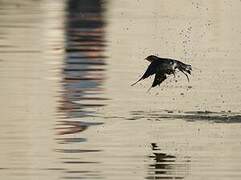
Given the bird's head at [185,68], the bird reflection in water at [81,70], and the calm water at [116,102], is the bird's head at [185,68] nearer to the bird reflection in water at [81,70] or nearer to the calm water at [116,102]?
the calm water at [116,102]

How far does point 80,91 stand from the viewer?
2617cm

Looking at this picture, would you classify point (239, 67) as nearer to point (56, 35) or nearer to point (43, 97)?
point (43, 97)

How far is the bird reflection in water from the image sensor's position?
2283 cm

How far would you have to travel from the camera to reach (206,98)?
2505cm

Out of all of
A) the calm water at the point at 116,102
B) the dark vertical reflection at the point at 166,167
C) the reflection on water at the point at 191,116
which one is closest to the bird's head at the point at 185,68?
the calm water at the point at 116,102

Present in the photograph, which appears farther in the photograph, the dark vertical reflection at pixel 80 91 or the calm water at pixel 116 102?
the dark vertical reflection at pixel 80 91

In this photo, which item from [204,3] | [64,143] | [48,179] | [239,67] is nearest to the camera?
[48,179]

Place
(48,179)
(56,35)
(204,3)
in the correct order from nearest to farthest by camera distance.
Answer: (48,179)
(56,35)
(204,3)

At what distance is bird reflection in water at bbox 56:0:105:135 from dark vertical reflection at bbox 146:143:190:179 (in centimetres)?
235

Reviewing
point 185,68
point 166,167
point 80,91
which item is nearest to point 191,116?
point 185,68

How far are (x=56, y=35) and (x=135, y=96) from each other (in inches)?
508

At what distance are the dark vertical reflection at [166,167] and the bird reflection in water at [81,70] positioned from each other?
2.35 m

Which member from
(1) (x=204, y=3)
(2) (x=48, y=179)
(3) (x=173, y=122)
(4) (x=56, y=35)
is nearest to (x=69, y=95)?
(3) (x=173, y=122)

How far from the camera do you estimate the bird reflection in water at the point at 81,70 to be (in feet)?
74.9
